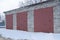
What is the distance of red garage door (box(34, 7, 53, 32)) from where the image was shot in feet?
72.7

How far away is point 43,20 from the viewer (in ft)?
78.0

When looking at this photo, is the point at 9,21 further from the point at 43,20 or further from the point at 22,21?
the point at 43,20

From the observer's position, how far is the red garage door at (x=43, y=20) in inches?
873

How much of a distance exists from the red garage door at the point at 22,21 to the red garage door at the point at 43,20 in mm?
3851

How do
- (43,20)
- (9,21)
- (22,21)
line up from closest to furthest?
(43,20) < (22,21) < (9,21)

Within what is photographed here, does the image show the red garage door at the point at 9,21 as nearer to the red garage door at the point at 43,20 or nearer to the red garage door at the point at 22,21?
the red garage door at the point at 22,21

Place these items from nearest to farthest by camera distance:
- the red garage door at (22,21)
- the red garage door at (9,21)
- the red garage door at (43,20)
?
the red garage door at (43,20) < the red garage door at (22,21) < the red garage door at (9,21)

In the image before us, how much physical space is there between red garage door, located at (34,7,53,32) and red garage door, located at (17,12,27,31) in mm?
3851

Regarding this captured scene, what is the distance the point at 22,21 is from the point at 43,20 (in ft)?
26.0

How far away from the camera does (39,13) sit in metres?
25.0

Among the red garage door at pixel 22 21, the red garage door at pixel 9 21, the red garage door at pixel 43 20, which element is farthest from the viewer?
the red garage door at pixel 9 21

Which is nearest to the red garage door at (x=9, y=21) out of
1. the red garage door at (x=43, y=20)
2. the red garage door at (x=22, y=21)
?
the red garage door at (x=22, y=21)

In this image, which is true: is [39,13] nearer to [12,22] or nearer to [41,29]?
[41,29]

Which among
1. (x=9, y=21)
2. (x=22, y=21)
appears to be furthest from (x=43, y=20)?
(x=9, y=21)
